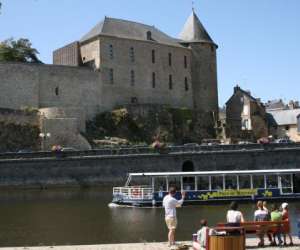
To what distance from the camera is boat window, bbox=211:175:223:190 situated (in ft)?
110

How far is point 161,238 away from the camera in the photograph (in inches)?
806

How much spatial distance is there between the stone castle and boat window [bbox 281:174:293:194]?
2287 centimetres

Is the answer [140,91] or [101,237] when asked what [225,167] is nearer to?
[140,91]

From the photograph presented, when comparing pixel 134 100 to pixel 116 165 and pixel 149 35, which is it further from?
pixel 116 165

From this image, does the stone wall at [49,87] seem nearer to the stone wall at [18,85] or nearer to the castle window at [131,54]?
the stone wall at [18,85]

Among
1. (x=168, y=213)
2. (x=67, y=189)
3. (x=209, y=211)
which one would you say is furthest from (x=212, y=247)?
(x=67, y=189)

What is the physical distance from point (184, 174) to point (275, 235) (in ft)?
52.8

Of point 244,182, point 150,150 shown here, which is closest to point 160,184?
point 244,182

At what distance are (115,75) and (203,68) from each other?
42.3 ft

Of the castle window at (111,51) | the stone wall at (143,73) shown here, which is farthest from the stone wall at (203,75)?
the castle window at (111,51)

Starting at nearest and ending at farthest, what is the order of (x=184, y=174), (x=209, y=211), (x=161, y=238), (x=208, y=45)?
(x=161, y=238), (x=209, y=211), (x=184, y=174), (x=208, y=45)

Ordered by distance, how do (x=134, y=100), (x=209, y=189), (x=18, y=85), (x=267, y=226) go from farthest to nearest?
(x=134, y=100), (x=18, y=85), (x=209, y=189), (x=267, y=226)

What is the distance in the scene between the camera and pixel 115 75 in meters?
62.4

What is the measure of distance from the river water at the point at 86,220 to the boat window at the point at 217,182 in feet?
6.68
